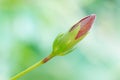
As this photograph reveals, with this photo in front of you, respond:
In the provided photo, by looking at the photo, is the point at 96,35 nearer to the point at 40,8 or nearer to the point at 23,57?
the point at 40,8

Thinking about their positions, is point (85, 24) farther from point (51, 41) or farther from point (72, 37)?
point (51, 41)

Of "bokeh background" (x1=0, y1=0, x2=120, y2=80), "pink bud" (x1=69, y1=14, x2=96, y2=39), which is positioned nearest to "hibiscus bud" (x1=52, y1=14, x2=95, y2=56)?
"pink bud" (x1=69, y1=14, x2=96, y2=39)

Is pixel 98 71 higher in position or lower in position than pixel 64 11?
lower

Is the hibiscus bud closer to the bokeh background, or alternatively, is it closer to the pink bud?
the pink bud

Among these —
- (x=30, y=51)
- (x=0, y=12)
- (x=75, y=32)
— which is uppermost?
(x=75, y=32)

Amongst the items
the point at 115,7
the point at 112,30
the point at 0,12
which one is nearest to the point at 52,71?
the point at 0,12

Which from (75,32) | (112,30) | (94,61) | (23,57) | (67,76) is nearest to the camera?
(75,32)
